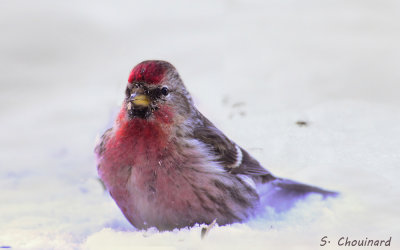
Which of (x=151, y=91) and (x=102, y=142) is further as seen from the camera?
(x=102, y=142)

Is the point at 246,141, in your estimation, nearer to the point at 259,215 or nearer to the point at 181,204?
the point at 259,215

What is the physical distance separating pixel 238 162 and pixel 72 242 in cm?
76

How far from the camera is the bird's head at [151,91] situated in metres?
2.24

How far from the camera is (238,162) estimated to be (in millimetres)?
2559

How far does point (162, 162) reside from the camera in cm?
223

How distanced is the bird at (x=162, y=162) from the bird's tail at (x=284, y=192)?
0.62 feet

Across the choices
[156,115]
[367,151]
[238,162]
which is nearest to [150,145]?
[156,115]

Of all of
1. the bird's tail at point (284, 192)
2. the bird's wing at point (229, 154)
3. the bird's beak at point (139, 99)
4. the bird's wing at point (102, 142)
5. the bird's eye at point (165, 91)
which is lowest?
the bird's tail at point (284, 192)

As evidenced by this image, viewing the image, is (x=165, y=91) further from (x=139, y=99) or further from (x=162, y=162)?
(x=162, y=162)

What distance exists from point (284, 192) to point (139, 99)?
82cm

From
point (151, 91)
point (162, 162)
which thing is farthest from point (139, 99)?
point (162, 162)

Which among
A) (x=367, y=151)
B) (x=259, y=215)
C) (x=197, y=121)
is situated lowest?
(x=259, y=215)

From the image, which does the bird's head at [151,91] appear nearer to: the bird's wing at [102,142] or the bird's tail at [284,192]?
the bird's wing at [102,142]

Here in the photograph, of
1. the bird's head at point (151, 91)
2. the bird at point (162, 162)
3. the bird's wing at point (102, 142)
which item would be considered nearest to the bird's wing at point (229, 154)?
the bird at point (162, 162)
